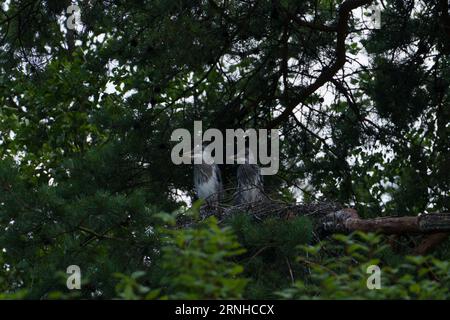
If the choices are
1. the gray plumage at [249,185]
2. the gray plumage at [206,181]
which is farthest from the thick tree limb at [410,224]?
the gray plumage at [206,181]

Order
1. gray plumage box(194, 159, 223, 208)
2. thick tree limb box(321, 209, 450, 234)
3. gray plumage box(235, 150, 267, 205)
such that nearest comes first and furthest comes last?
thick tree limb box(321, 209, 450, 234) → gray plumage box(235, 150, 267, 205) → gray plumage box(194, 159, 223, 208)

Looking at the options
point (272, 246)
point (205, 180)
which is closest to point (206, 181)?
point (205, 180)

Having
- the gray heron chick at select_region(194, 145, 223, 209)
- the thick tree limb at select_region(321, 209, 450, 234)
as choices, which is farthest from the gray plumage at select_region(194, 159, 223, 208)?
the thick tree limb at select_region(321, 209, 450, 234)

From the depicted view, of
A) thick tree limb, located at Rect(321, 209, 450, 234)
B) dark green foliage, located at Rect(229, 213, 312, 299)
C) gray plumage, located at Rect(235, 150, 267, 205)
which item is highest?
gray plumage, located at Rect(235, 150, 267, 205)

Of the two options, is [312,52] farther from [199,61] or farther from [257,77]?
[199,61]

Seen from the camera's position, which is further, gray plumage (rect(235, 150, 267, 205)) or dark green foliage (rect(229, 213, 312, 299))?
gray plumage (rect(235, 150, 267, 205))

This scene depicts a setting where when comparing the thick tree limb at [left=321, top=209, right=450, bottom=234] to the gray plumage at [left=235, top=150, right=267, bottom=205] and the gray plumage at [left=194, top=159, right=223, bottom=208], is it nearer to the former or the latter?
the gray plumage at [left=235, top=150, right=267, bottom=205]

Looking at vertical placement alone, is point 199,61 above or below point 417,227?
above

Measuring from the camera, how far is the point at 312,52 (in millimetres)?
9711

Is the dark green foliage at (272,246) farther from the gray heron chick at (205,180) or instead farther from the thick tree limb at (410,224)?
the gray heron chick at (205,180)

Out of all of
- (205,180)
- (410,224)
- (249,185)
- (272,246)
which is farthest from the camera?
(205,180)

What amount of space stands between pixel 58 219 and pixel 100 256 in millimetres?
370

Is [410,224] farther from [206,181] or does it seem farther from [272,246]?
[206,181]
